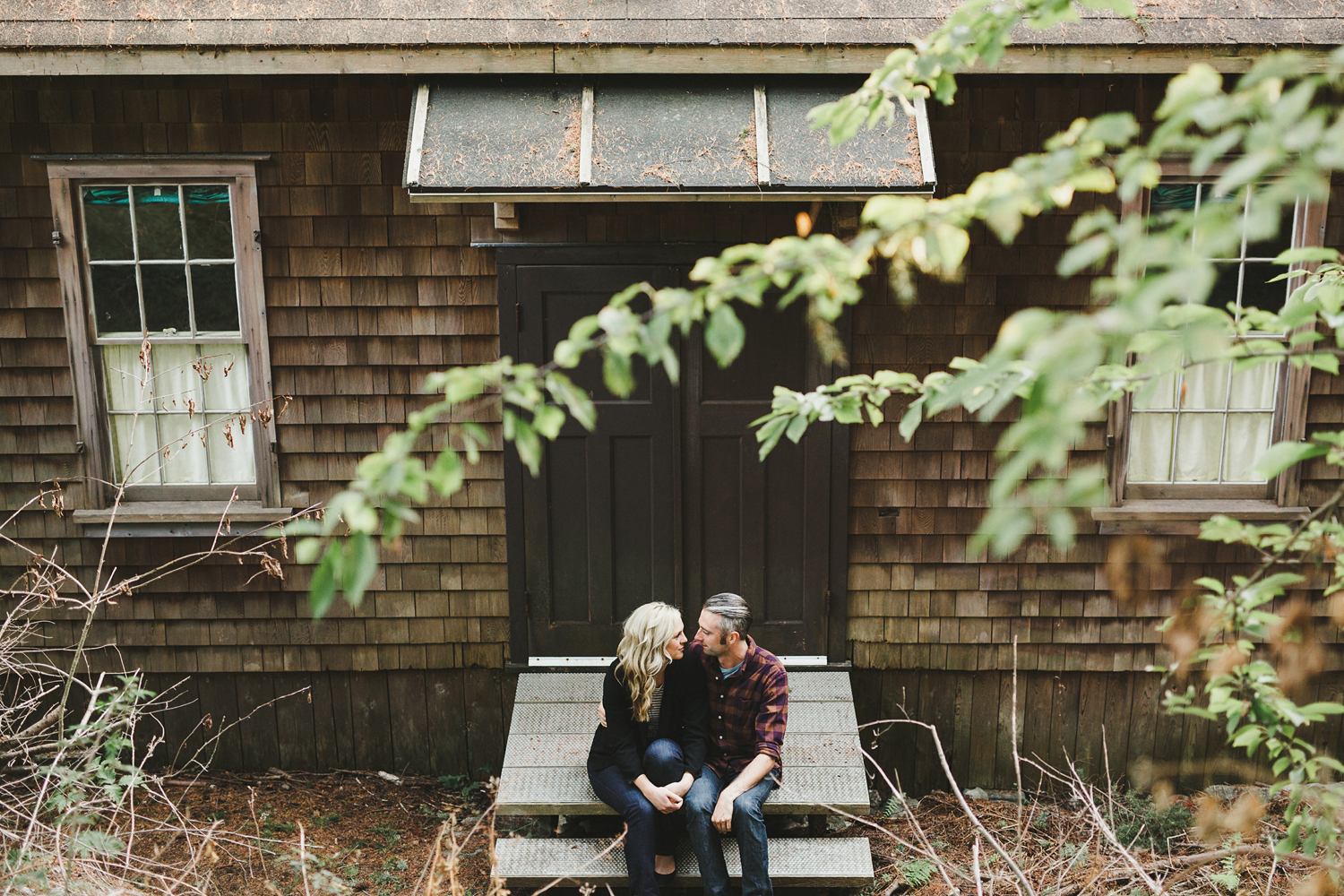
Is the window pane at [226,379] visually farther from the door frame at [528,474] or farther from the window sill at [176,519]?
the door frame at [528,474]

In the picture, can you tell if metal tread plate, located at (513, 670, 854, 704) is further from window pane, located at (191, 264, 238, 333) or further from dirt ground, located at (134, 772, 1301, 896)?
window pane, located at (191, 264, 238, 333)

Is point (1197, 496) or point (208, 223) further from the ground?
point (208, 223)

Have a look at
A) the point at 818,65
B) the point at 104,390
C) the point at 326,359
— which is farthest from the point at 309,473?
the point at 818,65

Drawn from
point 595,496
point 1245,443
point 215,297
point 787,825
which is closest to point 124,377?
point 215,297

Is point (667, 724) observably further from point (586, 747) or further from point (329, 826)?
point (329, 826)

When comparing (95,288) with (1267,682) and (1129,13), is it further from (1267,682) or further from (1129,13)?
(1267,682)

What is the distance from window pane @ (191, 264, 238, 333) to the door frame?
1.30m

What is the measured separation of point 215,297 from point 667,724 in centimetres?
290

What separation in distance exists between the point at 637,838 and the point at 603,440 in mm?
1793

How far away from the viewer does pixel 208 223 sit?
13.6 ft

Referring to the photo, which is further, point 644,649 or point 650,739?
point 650,739

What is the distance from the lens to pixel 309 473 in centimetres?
431

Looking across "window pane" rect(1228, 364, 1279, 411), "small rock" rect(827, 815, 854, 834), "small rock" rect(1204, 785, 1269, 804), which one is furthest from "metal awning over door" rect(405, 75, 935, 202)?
"small rock" rect(1204, 785, 1269, 804)

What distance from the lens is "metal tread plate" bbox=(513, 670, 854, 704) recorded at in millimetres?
4320
